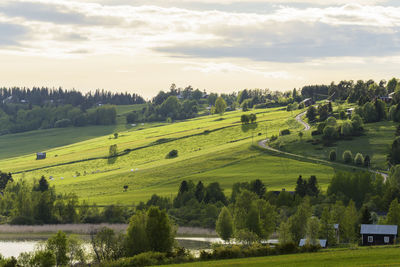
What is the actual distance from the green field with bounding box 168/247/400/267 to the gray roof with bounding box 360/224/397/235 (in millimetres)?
21809

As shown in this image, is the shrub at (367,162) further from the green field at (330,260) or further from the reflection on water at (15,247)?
the green field at (330,260)

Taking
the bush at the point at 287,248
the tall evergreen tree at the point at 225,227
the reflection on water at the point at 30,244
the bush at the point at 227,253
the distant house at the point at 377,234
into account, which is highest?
the bush at the point at 287,248

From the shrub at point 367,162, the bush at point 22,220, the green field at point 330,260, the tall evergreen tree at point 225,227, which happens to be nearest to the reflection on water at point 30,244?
the tall evergreen tree at point 225,227

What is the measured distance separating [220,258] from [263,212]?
46.1 metres

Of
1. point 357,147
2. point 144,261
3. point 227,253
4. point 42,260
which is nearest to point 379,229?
point 227,253

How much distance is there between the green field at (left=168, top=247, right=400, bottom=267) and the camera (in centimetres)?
5584

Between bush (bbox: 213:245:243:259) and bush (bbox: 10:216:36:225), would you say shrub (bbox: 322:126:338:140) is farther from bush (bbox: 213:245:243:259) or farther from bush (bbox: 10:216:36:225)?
bush (bbox: 213:245:243:259)

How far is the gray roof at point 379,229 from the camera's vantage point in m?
88.6

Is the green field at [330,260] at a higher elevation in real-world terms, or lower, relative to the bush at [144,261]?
higher

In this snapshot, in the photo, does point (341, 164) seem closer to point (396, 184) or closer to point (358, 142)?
point (358, 142)

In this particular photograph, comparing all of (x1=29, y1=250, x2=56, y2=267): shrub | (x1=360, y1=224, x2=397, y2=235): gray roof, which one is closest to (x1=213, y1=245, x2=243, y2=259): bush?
(x1=29, y1=250, x2=56, y2=267): shrub

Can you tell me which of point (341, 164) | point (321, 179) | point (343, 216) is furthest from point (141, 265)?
point (341, 164)

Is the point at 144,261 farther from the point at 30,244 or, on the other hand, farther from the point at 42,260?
the point at 30,244

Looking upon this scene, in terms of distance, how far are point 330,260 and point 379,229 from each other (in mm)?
33290
